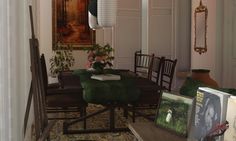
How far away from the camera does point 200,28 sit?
289 inches

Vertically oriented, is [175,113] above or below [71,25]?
below

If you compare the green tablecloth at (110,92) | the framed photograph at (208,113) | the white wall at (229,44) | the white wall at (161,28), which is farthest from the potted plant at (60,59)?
the framed photograph at (208,113)

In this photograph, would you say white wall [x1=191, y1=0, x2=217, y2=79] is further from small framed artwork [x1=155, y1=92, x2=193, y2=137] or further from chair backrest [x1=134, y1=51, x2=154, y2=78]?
small framed artwork [x1=155, y1=92, x2=193, y2=137]

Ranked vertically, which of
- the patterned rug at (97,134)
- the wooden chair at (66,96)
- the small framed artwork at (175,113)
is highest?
the small framed artwork at (175,113)

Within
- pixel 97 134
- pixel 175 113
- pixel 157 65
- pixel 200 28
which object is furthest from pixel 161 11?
pixel 175 113

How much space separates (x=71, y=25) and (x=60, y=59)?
908mm

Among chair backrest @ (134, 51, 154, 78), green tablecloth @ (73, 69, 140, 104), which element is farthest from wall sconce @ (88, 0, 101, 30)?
chair backrest @ (134, 51, 154, 78)

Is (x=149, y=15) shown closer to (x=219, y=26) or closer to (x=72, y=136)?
(x=219, y=26)

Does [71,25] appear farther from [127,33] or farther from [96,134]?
[96,134]

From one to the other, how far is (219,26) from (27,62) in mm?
3701

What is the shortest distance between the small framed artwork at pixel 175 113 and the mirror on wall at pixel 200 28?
5.19 meters

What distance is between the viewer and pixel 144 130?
7.00 ft

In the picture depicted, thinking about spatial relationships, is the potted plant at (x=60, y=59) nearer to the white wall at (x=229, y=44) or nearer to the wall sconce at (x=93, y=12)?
the wall sconce at (x=93, y=12)

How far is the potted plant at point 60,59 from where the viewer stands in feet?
26.6
